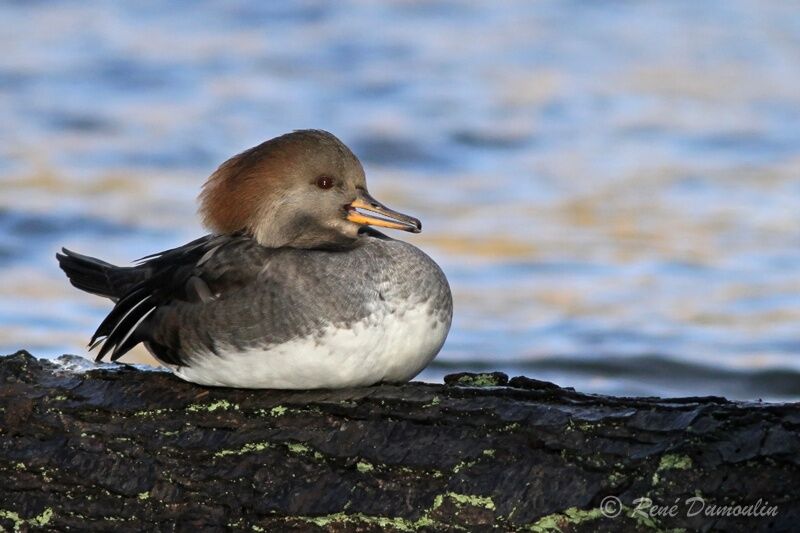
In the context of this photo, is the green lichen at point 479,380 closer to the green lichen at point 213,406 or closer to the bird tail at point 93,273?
the green lichen at point 213,406

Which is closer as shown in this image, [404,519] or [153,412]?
[404,519]

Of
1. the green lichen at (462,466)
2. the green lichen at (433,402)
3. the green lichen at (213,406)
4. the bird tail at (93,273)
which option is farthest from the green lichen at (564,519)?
the bird tail at (93,273)

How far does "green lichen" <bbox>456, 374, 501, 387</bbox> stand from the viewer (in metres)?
4.61

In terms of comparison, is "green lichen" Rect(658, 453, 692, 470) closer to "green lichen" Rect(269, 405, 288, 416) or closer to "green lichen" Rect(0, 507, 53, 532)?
"green lichen" Rect(269, 405, 288, 416)

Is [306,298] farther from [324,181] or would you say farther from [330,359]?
[324,181]

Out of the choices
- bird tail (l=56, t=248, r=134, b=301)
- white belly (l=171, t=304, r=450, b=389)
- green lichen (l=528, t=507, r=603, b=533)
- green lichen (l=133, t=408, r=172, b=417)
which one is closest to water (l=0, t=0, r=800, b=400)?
bird tail (l=56, t=248, r=134, b=301)

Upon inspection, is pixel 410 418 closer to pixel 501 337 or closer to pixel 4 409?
pixel 4 409

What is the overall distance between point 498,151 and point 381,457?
30.7ft

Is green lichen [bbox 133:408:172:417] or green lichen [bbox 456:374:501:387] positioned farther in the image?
green lichen [bbox 456:374:501:387]

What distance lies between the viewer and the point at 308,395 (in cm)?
452

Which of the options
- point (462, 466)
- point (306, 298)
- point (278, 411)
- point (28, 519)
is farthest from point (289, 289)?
point (28, 519)

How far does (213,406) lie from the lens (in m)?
4.49

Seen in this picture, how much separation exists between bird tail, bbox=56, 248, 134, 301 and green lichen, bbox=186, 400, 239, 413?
33.8 inches

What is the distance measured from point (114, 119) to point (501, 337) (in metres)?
6.27
